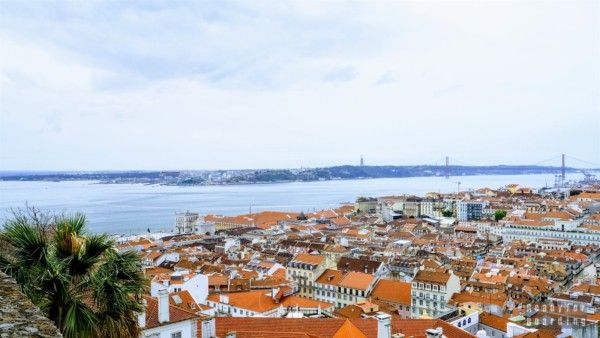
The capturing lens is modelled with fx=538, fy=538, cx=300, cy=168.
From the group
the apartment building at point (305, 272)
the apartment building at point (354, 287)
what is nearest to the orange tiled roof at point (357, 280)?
the apartment building at point (354, 287)

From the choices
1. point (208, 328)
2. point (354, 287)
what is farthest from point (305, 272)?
point (208, 328)

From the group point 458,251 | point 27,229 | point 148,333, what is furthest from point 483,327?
point 458,251

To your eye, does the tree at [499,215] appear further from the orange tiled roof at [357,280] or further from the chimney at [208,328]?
the chimney at [208,328]

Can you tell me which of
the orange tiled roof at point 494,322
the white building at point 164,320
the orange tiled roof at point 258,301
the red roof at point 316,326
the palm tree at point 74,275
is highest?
the palm tree at point 74,275

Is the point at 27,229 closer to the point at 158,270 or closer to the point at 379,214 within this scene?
the point at 158,270

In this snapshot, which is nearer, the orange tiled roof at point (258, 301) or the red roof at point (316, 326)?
the red roof at point (316, 326)

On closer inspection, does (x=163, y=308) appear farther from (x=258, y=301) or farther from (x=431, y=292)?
(x=431, y=292)

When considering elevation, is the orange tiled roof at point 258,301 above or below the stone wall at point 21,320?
below
